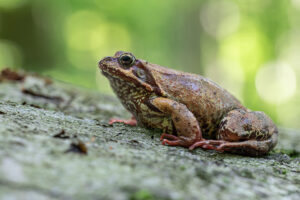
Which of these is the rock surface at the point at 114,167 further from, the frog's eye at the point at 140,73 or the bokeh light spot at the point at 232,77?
the bokeh light spot at the point at 232,77

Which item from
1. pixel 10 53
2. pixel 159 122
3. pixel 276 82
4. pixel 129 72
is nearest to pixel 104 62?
pixel 129 72

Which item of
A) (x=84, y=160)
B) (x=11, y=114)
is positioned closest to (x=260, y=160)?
(x=84, y=160)

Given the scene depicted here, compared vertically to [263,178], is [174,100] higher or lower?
higher

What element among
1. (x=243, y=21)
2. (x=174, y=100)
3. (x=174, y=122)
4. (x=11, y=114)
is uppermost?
(x=243, y=21)

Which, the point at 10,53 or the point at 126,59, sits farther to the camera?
the point at 10,53

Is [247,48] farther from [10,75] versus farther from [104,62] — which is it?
[104,62]

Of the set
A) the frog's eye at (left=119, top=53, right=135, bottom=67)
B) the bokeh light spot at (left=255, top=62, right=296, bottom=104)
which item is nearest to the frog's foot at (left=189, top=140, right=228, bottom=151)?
the frog's eye at (left=119, top=53, right=135, bottom=67)

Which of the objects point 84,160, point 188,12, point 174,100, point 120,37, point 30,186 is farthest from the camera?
point 120,37

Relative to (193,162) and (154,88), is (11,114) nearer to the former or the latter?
(154,88)
